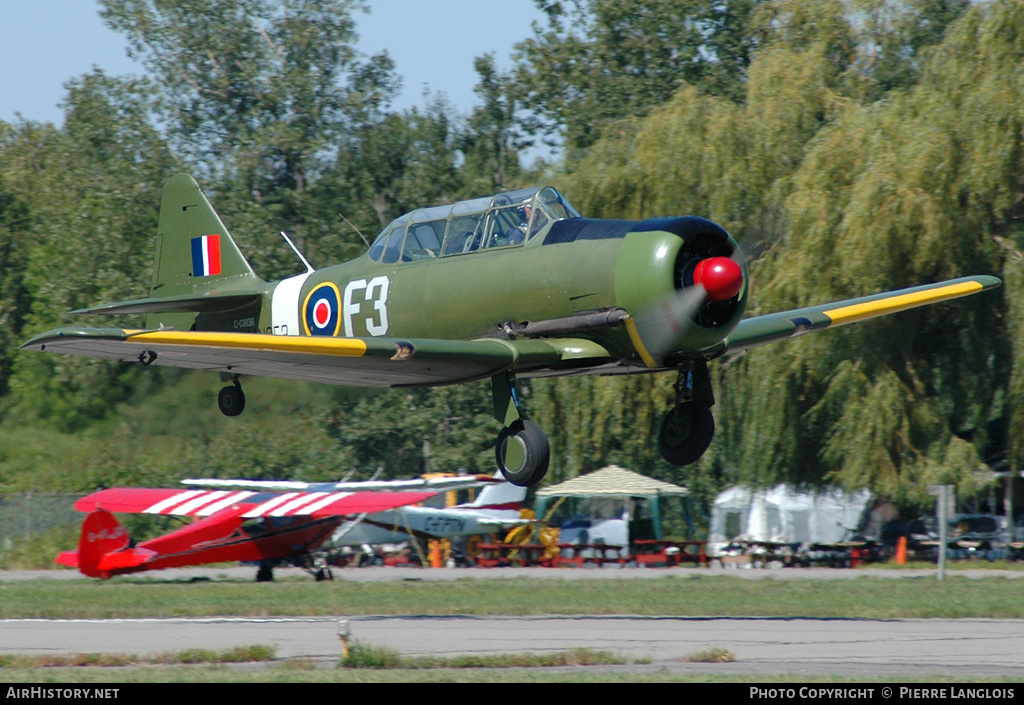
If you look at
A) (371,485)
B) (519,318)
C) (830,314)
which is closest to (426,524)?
(371,485)

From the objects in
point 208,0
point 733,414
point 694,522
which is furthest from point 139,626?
point 208,0

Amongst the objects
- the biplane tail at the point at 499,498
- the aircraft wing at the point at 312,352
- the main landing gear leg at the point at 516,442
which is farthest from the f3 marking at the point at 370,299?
the biplane tail at the point at 499,498

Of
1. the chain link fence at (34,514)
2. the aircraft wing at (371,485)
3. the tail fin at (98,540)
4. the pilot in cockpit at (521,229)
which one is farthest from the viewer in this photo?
the chain link fence at (34,514)

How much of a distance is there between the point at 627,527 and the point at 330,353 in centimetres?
2003

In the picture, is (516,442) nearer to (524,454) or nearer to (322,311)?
(524,454)

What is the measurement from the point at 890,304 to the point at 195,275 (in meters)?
A: 9.11

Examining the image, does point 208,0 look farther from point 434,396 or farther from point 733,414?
point 733,414

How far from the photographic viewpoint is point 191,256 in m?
16.6

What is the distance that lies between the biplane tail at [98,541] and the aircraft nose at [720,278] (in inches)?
523

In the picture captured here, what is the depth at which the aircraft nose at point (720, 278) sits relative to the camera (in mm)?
10992

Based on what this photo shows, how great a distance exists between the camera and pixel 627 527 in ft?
98.8

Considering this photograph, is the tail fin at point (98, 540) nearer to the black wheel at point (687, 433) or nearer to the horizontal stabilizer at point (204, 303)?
the horizontal stabilizer at point (204, 303)

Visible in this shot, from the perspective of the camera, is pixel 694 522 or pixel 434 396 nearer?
pixel 694 522

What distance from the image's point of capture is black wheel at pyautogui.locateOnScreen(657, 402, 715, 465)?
12258 mm
